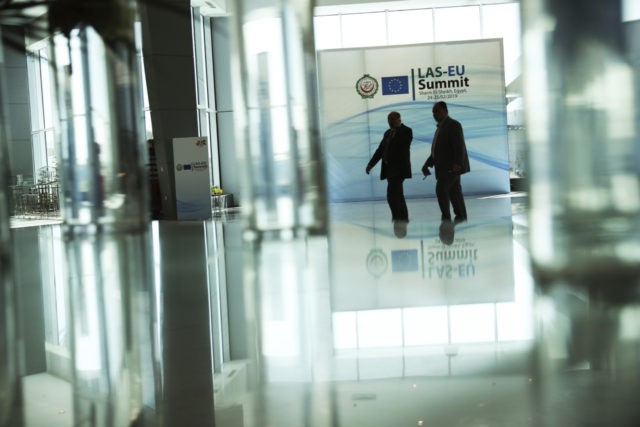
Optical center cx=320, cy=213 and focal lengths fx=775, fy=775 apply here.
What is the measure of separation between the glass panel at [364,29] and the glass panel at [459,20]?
77.9 inches

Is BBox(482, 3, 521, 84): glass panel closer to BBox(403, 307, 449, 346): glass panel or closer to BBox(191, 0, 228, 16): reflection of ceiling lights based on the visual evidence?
BBox(191, 0, 228, 16): reflection of ceiling lights

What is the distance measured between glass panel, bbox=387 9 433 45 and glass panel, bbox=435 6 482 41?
0.35 meters

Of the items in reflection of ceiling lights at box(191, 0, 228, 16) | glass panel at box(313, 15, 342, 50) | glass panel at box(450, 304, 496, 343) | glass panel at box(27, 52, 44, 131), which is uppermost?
reflection of ceiling lights at box(191, 0, 228, 16)

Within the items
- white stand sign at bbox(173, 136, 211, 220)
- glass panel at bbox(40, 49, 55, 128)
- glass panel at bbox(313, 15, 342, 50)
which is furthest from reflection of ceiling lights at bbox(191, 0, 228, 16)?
white stand sign at bbox(173, 136, 211, 220)

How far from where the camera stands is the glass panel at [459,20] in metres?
27.6

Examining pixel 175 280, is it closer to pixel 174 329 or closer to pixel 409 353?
pixel 174 329

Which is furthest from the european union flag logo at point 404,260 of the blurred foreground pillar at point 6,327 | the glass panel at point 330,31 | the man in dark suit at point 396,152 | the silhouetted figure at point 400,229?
the glass panel at point 330,31

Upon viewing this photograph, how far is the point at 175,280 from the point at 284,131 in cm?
357

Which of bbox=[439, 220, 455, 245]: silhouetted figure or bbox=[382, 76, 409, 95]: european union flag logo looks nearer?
bbox=[439, 220, 455, 245]: silhouetted figure

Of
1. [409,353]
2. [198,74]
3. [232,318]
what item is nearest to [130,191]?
[232,318]

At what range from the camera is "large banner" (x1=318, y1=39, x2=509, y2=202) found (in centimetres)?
2450

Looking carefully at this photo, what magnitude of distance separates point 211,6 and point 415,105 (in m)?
7.94

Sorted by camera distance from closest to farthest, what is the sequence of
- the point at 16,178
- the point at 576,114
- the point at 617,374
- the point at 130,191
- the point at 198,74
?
the point at 617,374 → the point at 576,114 → the point at 130,191 → the point at 198,74 → the point at 16,178

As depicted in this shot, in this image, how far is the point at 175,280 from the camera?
19.4ft
